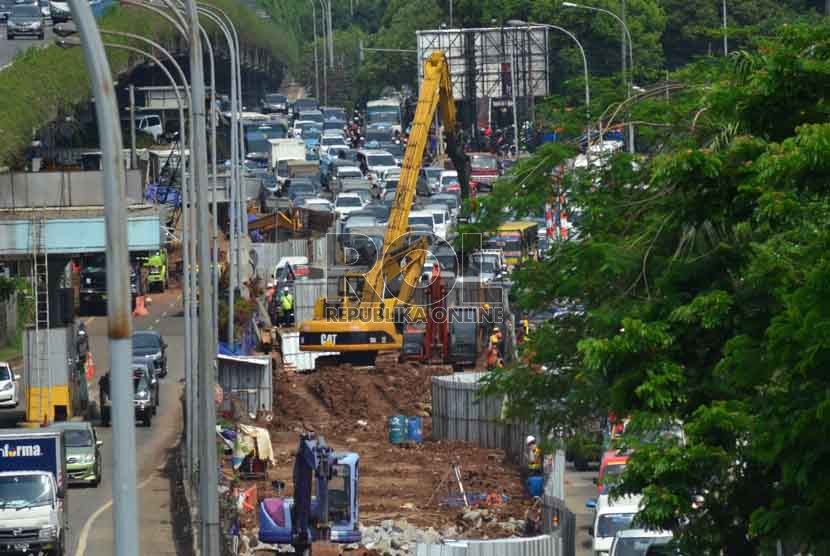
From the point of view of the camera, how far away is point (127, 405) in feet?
46.2

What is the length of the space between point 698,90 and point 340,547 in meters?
12.1

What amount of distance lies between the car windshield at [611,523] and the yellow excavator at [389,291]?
24.8 meters

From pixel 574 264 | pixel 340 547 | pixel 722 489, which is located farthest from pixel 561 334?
pixel 340 547

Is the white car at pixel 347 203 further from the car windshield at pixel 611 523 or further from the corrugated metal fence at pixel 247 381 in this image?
the car windshield at pixel 611 523

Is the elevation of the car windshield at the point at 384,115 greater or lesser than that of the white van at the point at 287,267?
greater

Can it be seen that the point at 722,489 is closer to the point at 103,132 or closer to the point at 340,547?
the point at 103,132

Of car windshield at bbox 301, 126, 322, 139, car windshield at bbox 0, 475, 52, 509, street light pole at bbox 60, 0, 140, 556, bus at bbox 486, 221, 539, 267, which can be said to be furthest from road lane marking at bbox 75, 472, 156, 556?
car windshield at bbox 301, 126, 322, 139

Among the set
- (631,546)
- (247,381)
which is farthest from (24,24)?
(631,546)

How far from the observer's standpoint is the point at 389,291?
5734 cm

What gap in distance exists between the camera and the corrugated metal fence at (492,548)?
24875 mm

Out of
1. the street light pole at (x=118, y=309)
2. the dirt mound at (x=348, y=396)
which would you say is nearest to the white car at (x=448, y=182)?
the dirt mound at (x=348, y=396)

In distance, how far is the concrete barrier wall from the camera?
155 ft

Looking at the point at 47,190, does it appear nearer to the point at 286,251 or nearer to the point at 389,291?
the point at 389,291

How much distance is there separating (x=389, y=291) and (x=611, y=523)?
28.4 m
